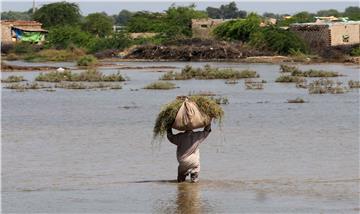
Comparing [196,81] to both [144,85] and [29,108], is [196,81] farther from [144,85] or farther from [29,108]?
[29,108]

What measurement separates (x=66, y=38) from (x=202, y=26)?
28.9 feet

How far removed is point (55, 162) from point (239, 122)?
7.25 metres

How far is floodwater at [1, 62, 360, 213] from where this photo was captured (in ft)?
38.0

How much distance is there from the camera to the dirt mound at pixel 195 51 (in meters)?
53.9

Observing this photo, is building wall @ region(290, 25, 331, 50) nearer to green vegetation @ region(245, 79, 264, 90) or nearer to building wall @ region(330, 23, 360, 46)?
building wall @ region(330, 23, 360, 46)

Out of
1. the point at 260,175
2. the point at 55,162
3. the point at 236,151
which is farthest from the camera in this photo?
the point at 236,151

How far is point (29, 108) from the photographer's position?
26266mm

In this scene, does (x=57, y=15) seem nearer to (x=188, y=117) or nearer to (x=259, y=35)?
(x=259, y=35)

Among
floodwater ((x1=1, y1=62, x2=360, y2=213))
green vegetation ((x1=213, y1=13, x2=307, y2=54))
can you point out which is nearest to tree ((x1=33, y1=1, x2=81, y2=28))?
green vegetation ((x1=213, y1=13, x2=307, y2=54))

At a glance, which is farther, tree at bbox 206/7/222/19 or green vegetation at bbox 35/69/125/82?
tree at bbox 206/7/222/19

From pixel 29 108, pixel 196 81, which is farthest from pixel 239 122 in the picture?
pixel 196 81

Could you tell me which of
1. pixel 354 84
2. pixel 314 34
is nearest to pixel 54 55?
pixel 314 34

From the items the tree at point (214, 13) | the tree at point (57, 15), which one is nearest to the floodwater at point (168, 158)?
the tree at point (57, 15)

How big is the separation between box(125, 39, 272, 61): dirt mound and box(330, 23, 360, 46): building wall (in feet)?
13.1
